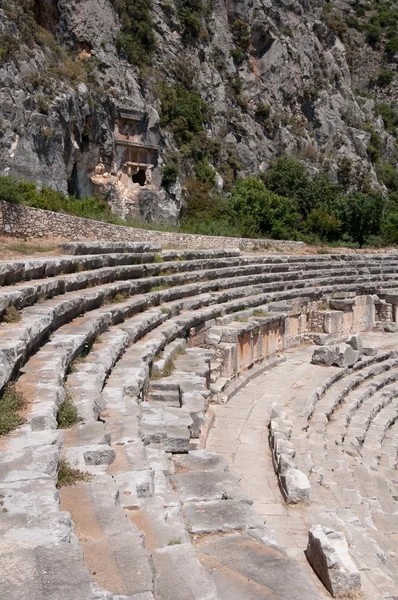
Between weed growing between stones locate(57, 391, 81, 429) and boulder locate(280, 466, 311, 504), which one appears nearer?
weed growing between stones locate(57, 391, 81, 429)

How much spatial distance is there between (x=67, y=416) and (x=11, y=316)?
1.94 metres

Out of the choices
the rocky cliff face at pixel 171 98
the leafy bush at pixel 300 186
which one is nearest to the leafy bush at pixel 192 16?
the rocky cliff face at pixel 171 98

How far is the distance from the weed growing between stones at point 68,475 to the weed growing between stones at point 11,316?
2824mm

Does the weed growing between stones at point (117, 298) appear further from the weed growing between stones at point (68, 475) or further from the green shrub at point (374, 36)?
the green shrub at point (374, 36)

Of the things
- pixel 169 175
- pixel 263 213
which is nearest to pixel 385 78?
pixel 263 213

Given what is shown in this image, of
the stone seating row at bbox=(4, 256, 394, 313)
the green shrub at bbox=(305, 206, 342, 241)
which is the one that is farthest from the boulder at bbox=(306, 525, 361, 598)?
the green shrub at bbox=(305, 206, 342, 241)

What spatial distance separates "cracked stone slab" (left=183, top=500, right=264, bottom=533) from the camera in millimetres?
3861

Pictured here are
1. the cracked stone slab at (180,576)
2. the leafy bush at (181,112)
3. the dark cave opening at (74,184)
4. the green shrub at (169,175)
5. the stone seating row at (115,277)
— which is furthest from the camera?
the leafy bush at (181,112)

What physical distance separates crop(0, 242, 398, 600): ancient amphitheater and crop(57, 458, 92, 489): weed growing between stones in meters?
0.03

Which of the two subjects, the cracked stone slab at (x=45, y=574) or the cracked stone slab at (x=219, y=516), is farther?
the cracked stone slab at (x=219, y=516)

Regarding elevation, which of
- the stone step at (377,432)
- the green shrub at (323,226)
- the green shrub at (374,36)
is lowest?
the stone step at (377,432)

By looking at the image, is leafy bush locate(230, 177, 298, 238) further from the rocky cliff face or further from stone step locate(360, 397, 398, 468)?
stone step locate(360, 397, 398, 468)

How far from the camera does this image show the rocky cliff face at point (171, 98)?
24594mm

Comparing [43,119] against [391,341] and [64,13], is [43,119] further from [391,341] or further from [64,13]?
[391,341]
